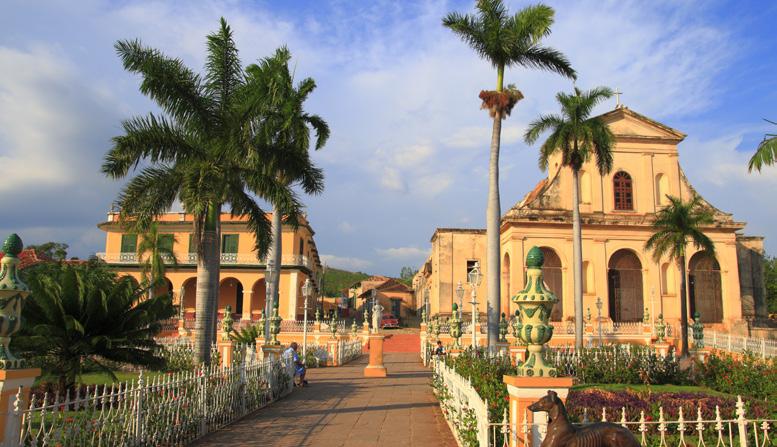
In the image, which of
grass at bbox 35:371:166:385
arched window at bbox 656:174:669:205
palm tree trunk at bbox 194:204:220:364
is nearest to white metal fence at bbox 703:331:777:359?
arched window at bbox 656:174:669:205

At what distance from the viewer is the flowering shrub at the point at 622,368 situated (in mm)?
16844

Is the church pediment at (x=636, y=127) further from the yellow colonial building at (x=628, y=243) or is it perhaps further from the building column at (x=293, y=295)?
the building column at (x=293, y=295)

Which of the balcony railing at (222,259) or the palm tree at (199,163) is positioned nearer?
the palm tree at (199,163)

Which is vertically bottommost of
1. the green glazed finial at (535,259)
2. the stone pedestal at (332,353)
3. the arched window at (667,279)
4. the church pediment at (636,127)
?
the stone pedestal at (332,353)

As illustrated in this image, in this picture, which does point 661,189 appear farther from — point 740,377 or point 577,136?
point 740,377

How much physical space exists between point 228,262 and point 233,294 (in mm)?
3484

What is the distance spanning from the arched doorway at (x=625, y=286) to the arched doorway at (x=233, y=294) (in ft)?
81.0

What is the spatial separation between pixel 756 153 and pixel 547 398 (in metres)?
12.1

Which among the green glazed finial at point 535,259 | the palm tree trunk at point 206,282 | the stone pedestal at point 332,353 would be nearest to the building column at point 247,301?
the stone pedestal at point 332,353

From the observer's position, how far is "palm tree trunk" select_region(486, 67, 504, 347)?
1842 cm

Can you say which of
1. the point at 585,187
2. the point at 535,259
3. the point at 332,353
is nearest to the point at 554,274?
the point at 585,187

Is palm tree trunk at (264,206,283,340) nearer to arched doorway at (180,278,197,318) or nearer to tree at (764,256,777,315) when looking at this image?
arched doorway at (180,278,197,318)

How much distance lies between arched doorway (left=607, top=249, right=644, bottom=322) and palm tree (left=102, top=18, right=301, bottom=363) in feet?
86.8

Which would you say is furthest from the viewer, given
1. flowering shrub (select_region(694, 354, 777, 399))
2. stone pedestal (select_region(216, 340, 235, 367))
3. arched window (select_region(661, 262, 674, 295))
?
arched window (select_region(661, 262, 674, 295))
